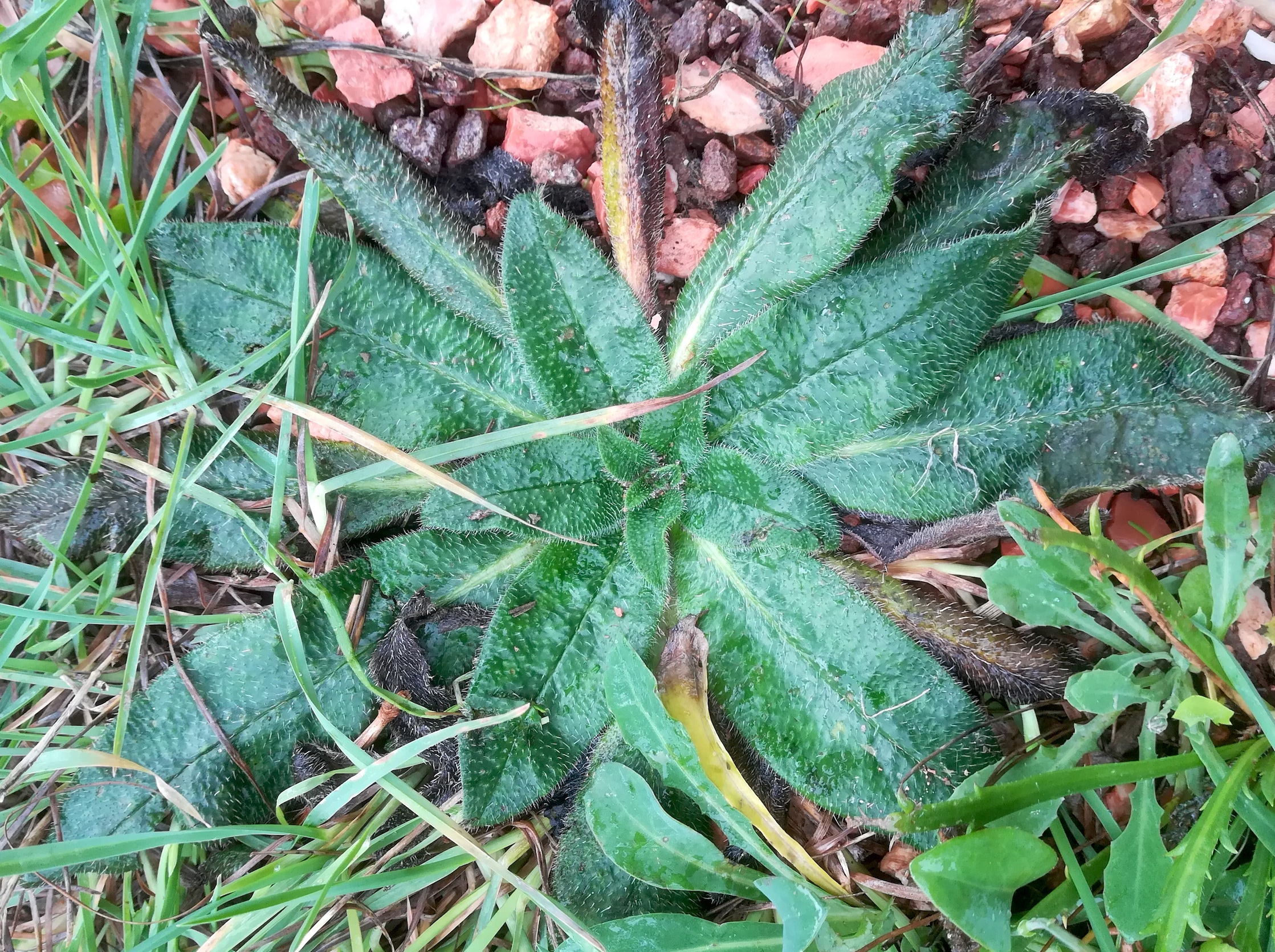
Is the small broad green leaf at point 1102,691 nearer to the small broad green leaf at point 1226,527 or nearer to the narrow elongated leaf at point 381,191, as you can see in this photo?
the small broad green leaf at point 1226,527

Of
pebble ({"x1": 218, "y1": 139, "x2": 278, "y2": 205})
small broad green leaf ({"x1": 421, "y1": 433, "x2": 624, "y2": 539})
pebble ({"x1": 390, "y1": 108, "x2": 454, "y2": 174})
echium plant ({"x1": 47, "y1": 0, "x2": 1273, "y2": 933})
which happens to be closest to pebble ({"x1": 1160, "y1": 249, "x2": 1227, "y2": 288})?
echium plant ({"x1": 47, "y1": 0, "x2": 1273, "y2": 933})

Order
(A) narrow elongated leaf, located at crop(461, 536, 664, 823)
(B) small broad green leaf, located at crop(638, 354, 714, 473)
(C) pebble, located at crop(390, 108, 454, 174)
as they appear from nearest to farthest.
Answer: (A) narrow elongated leaf, located at crop(461, 536, 664, 823) → (B) small broad green leaf, located at crop(638, 354, 714, 473) → (C) pebble, located at crop(390, 108, 454, 174)

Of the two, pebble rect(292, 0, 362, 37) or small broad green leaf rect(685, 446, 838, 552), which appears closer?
small broad green leaf rect(685, 446, 838, 552)

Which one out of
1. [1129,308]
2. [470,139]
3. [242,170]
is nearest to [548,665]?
[470,139]

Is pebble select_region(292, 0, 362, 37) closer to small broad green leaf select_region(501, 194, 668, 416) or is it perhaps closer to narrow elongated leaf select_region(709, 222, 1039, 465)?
small broad green leaf select_region(501, 194, 668, 416)

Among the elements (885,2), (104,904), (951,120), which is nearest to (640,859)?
(104,904)

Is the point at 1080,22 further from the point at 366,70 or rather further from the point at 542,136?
the point at 366,70

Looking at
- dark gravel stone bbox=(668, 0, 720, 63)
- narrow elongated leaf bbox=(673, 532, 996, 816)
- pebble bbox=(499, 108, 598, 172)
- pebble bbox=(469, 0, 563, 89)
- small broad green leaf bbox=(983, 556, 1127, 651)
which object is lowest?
narrow elongated leaf bbox=(673, 532, 996, 816)
